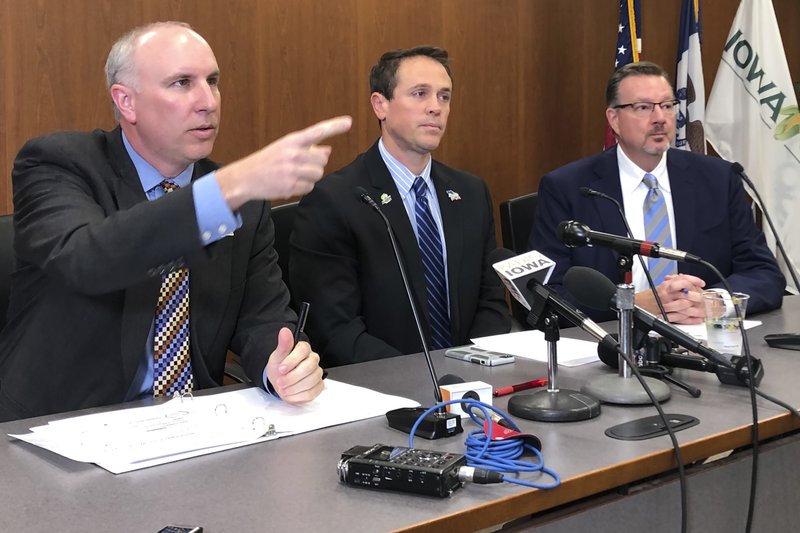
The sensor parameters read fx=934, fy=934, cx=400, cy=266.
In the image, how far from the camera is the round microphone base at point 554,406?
1.76 metres

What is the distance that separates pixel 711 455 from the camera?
170 centimetres

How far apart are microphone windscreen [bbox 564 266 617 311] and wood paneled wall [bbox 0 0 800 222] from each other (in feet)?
7.67

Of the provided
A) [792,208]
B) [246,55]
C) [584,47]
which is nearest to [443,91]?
[246,55]

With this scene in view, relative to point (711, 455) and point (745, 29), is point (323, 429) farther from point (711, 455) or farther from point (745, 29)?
point (745, 29)

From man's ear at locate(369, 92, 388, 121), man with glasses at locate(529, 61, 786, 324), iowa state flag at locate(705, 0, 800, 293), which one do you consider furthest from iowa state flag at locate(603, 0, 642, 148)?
man's ear at locate(369, 92, 388, 121)

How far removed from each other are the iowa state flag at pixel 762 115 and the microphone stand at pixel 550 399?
3753mm

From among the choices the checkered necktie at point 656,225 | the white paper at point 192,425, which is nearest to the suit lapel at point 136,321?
the white paper at point 192,425

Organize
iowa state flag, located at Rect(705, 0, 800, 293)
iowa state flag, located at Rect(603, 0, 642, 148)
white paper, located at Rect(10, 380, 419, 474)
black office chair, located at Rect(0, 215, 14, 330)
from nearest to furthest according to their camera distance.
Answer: white paper, located at Rect(10, 380, 419, 474)
black office chair, located at Rect(0, 215, 14, 330)
iowa state flag, located at Rect(603, 0, 642, 148)
iowa state flag, located at Rect(705, 0, 800, 293)

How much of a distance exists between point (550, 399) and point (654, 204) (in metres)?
1.69

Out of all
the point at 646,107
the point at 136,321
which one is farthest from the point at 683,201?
the point at 136,321

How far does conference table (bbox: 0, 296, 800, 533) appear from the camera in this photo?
127cm

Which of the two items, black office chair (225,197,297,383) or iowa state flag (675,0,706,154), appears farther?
iowa state flag (675,0,706,154)

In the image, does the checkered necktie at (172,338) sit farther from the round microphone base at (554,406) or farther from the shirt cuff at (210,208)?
the round microphone base at (554,406)

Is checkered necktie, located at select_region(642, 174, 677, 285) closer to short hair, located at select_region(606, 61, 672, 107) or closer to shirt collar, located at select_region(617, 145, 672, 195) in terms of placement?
shirt collar, located at select_region(617, 145, 672, 195)
